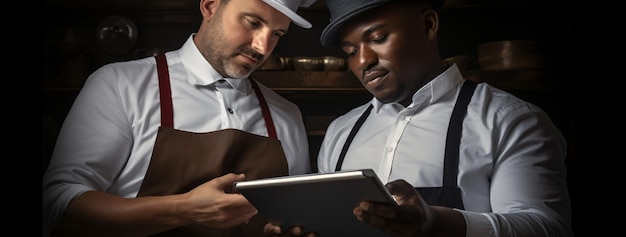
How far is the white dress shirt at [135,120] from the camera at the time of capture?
1062mm

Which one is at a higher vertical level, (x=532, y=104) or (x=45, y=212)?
(x=532, y=104)

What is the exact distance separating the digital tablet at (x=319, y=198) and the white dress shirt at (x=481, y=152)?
0.12m

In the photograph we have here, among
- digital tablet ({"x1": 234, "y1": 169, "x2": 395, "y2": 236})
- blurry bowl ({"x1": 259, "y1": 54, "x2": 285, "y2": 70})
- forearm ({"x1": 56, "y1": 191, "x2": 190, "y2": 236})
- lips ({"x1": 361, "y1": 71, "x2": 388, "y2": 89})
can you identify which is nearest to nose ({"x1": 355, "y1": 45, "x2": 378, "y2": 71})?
lips ({"x1": 361, "y1": 71, "x2": 388, "y2": 89})

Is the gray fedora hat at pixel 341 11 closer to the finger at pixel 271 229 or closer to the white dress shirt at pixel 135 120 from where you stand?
the white dress shirt at pixel 135 120

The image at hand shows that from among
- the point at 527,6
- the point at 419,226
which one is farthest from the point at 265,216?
the point at 527,6

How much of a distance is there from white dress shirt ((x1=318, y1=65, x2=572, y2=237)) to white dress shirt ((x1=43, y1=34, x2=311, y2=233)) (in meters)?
0.13

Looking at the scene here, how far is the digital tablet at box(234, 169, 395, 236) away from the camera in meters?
0.88

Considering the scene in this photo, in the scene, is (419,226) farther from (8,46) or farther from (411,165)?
(8,46)

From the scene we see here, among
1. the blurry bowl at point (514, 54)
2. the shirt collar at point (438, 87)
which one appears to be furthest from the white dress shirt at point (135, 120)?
the blurry bowl at point (514, 54)

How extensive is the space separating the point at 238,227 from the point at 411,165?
30 cm

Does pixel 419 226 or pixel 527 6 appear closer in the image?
pixel 419 226

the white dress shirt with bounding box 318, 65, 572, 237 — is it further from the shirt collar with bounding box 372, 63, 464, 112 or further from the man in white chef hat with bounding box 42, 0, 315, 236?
the man in white chef hat with bounding box 42, 0, 315, 236

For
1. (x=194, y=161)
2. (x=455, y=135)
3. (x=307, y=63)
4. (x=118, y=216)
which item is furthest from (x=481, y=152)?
(x=118, y=216)

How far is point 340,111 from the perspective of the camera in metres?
1.15
